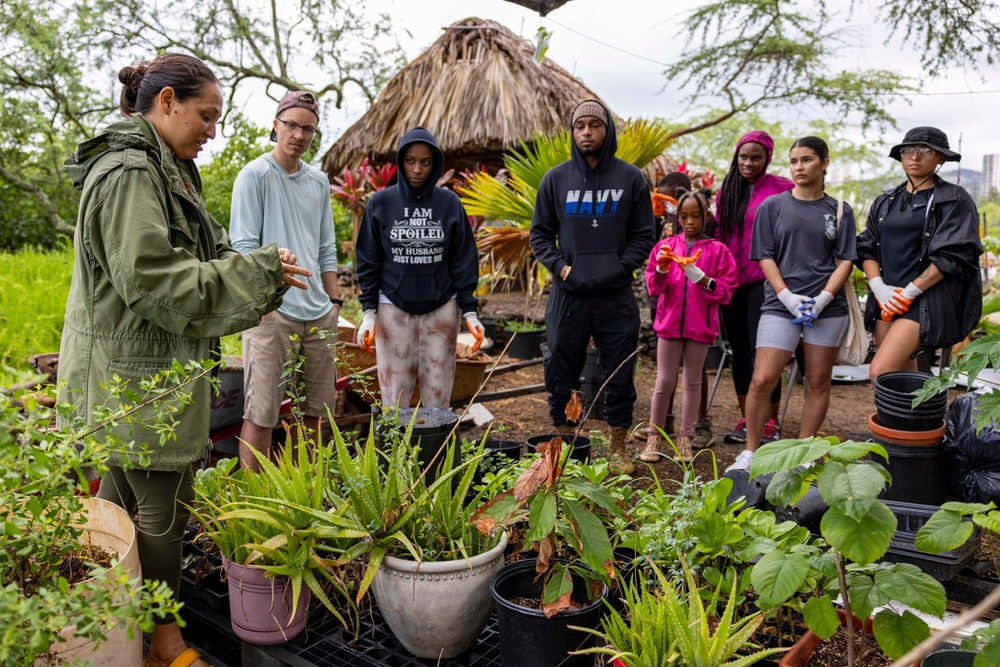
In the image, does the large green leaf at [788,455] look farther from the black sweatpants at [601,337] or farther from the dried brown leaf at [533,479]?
the black sweatpants at [601,337]

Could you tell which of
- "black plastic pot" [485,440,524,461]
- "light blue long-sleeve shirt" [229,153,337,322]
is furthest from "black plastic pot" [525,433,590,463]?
"light blue long-sleeve shirt" [229,153,337,322]

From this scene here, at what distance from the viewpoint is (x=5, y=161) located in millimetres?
11625

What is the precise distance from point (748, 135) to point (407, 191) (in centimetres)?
210

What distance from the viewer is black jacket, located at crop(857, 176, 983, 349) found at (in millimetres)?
3862

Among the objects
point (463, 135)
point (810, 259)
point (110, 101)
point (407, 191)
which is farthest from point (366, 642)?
point (110, 101)

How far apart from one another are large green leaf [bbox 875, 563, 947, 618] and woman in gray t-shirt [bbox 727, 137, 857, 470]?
2265 mm

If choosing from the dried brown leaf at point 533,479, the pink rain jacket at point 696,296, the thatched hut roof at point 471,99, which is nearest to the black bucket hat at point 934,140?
the pink rain jacket at point 696,296

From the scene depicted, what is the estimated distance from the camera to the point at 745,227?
4.66 m

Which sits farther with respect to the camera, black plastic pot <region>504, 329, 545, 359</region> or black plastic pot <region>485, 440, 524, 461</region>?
black plastic pot <region>504, 329, 545, 359</region>

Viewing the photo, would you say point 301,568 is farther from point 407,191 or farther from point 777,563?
point 407,191

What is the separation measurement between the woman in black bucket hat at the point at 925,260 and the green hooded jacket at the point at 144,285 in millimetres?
3310

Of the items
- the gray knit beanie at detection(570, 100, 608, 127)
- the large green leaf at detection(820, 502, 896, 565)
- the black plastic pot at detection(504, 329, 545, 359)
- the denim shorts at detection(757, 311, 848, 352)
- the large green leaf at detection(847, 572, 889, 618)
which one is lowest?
the black plastic pot at detection(504, 329, 545, 359)

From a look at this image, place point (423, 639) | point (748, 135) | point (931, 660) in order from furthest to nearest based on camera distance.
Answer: point (748, 135) → point (423, 639) → point (931, 660)

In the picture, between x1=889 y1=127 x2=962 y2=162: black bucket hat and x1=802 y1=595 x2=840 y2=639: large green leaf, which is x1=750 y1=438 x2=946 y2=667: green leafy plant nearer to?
x1=802 y1=595 x2=840 y2=639: large green leaf
